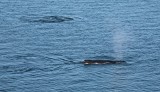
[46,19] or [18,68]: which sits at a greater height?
[46,19]

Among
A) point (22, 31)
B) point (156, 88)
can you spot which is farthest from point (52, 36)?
point (156, 88)

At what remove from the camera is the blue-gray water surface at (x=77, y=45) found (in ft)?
283

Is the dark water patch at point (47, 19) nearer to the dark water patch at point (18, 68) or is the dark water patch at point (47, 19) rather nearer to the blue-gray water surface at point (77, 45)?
the blue-gray water surface at point (77, 45)

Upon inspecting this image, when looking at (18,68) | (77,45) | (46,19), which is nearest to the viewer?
(18,68)

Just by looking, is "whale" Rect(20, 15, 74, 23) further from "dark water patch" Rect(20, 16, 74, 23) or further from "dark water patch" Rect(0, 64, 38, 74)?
"dark water patch" Rect(0, 64, 38, 74)

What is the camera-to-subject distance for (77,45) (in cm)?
10525

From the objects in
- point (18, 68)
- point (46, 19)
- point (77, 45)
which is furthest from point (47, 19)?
point (18, 68)

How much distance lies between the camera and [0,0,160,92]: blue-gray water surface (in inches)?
3393

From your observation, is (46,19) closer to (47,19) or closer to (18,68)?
(47,19)

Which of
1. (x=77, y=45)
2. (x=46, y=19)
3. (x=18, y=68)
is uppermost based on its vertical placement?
(x=46, y=19)

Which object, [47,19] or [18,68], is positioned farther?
[47,19]

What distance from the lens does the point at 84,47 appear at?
103812 mm

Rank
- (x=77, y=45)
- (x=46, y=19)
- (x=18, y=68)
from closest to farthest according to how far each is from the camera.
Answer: (x=18, y=68) → (x=77, y=45) → (x=46, y=19)

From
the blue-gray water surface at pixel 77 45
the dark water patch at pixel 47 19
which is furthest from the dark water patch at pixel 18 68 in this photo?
the dark water patch at pixel 47 19
